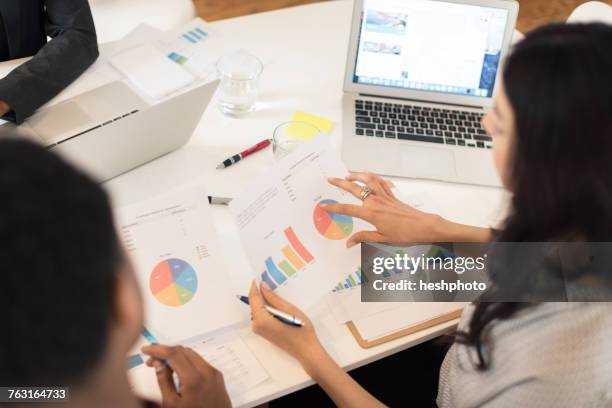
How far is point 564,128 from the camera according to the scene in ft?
2.53

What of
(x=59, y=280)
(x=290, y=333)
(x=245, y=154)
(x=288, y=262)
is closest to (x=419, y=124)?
(x=245, y=154)

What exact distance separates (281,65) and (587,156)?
0.99 meters

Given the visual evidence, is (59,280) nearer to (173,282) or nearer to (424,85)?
(173,282)

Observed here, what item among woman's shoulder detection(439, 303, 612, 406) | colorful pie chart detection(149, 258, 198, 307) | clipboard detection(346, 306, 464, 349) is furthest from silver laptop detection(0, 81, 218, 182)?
woman's shoulder detection(439, 303, 612, 406)

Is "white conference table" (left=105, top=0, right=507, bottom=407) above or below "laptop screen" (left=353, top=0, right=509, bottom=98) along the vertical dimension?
below

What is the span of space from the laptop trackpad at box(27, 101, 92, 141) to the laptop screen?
2.13ft

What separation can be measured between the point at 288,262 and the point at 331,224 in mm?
128

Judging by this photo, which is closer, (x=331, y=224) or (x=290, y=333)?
(x=290, y=333)

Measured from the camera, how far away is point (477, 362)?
0.99 meters

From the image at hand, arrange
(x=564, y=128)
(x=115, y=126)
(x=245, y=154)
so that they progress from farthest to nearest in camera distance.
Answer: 1. (x=245, y=154)
2. (x=115, y=126)
3. (x=564, y=128)

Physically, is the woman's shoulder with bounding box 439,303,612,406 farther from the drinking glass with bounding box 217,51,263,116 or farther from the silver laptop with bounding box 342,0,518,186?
the drinking glass with bounding box 217,51,263,116

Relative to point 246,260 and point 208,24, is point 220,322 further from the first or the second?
point 208,24

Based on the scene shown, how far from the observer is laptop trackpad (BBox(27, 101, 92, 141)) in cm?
132

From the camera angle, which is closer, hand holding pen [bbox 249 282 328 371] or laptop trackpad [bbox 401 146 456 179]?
hand holding pen [bbox 249 282 328 371]
